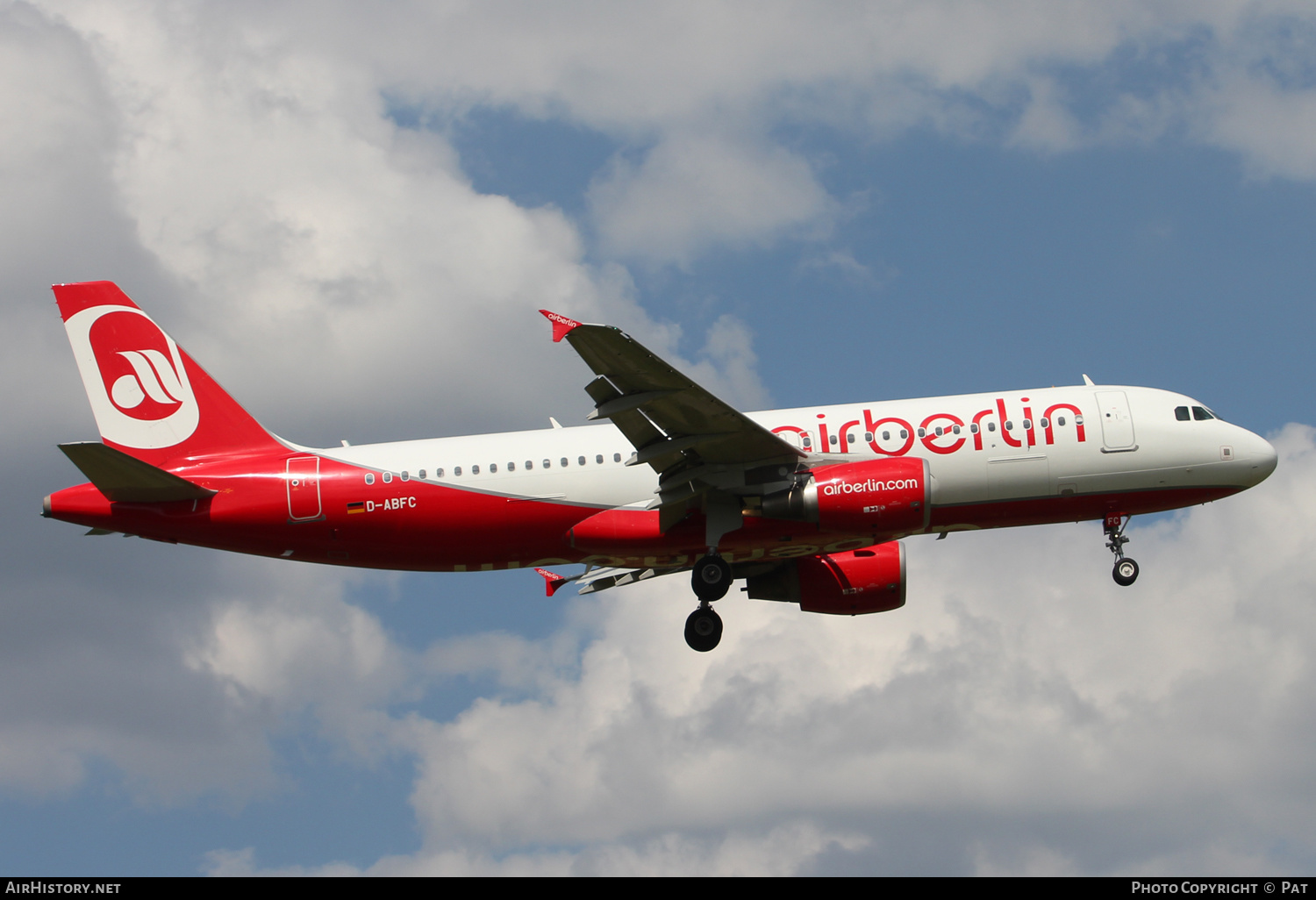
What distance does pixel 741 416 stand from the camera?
35031mm

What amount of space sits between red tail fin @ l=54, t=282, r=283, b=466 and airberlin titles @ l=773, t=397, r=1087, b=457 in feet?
51.3

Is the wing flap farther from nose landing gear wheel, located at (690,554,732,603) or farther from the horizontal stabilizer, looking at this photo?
the horizontal stabilizer

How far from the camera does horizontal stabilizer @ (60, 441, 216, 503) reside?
34688mm

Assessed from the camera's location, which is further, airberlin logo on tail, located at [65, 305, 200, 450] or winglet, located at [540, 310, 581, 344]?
airberlin logo on tail, located at [65, 305, 200, 450]

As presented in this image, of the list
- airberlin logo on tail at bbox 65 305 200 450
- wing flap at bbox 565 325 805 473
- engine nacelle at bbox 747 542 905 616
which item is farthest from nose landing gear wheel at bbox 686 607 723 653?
airberlin logo on tail at bbox 65 305 200 450

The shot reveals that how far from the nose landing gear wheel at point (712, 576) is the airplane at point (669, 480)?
0.05 meters

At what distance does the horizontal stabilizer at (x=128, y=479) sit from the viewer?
34.7m

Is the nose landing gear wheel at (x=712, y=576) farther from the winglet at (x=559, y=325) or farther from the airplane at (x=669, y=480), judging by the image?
the winglet at (x=559, y=325)

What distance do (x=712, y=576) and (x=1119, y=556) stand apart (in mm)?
11657

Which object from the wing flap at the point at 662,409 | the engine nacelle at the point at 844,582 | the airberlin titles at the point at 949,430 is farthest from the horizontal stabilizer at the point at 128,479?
the engine nacelle at the point at 844,582

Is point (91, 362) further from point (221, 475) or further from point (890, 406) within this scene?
point (890, 406)

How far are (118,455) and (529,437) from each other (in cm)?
1079

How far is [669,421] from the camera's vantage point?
1388 inches
